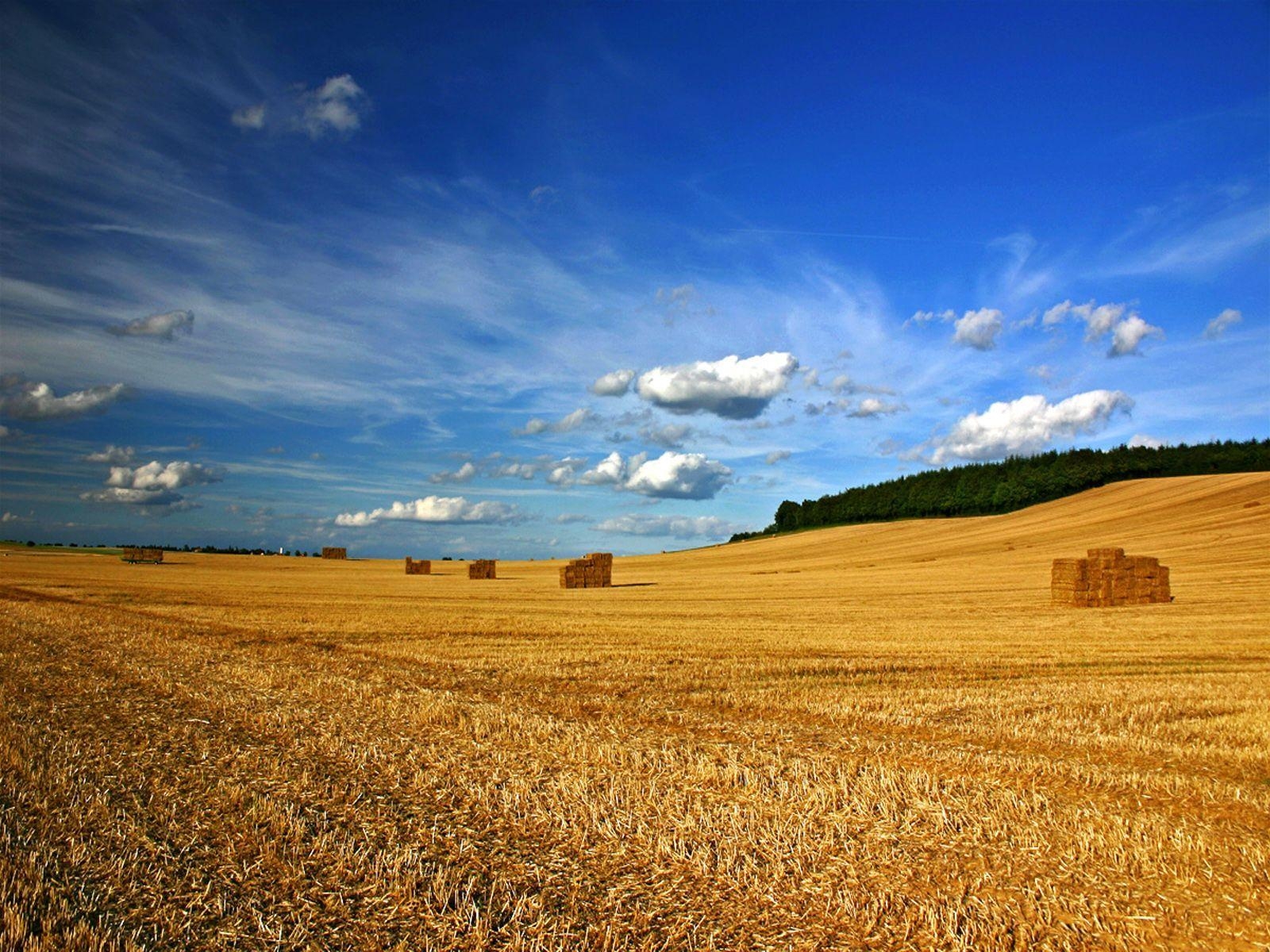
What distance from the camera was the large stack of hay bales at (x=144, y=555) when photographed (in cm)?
6944

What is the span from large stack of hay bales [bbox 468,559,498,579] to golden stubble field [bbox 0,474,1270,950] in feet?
136

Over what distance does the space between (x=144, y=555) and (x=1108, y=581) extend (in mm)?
73629

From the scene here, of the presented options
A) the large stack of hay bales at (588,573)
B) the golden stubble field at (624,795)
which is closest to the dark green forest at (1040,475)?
the large stack of hay bales at (588,573)

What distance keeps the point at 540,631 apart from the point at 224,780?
12099 mm

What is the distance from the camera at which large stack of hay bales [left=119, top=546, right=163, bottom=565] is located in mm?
69438

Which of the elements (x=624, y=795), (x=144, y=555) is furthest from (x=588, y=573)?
(x=144, y=555)

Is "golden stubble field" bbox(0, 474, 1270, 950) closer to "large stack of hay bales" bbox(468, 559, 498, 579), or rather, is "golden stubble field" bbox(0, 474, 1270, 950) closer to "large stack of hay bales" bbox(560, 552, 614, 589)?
"large stack of hay bales" bbox(560, 552, 614, 589)

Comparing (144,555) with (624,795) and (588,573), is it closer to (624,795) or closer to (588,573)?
(588,573)

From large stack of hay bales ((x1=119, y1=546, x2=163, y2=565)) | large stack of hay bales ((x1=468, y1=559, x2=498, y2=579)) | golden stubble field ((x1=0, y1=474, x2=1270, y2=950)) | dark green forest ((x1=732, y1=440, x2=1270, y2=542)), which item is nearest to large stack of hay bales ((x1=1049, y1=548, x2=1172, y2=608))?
golden stubble field ((x1=0, y1=474, x2=1270, y2=950))

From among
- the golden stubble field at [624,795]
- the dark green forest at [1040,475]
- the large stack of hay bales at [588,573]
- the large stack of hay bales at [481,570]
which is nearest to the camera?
the golden stubble field at [624,795]

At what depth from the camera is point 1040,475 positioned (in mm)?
82250

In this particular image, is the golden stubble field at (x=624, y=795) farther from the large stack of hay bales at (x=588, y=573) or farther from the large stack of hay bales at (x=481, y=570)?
the large stack of hay bales at (x=481, y=570)

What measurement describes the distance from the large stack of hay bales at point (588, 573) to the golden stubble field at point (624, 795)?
89.7 feet

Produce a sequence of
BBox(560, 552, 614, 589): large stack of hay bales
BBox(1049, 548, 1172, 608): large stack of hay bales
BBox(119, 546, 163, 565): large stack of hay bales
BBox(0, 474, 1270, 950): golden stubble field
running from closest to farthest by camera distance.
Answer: BBox(0, 474, 1270, 950): golden stubble field, BBox(1049, 548, 1172, 608): large stack of hay bales, BBox(560, 552, 614, 589): large stack of hay bales, BBox(119, 546, 163, 565): large stack of hay bales
